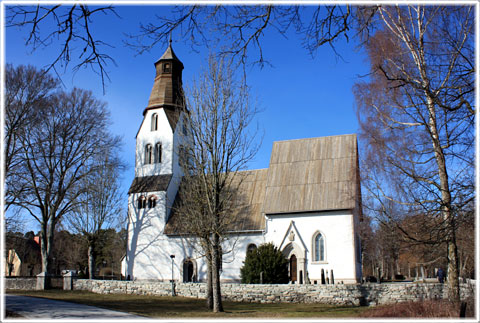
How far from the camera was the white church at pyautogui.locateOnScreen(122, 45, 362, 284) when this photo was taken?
82.4 ft

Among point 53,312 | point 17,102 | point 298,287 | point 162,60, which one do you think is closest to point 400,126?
point 298,287

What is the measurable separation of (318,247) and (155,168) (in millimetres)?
14752

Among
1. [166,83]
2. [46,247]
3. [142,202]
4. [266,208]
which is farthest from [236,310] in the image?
[166,83]

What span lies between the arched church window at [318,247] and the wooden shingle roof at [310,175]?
1.75 m

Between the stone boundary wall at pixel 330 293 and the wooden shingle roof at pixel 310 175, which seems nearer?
the stone boundary wall at pixel 330 293

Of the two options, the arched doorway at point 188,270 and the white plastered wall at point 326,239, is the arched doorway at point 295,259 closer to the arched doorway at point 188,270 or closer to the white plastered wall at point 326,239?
the white plastered wall at point 326,239

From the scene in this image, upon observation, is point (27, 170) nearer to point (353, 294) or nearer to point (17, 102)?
point (17, 102)

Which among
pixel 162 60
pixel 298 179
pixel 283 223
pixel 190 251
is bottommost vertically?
pixel 190 251

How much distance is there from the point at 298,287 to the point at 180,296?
6339 mm

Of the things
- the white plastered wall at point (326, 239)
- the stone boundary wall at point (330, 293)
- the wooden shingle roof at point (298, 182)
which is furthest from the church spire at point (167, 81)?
the stone boundary wall at point (330, 293)

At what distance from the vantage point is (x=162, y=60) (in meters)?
35.0

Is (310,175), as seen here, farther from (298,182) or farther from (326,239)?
(326,239)

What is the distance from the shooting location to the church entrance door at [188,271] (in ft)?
97.1

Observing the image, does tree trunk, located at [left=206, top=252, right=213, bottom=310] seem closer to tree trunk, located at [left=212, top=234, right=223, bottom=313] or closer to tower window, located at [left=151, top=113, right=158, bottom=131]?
tree trunk, located at [left=212, top=234, right=223, bottom=313]
